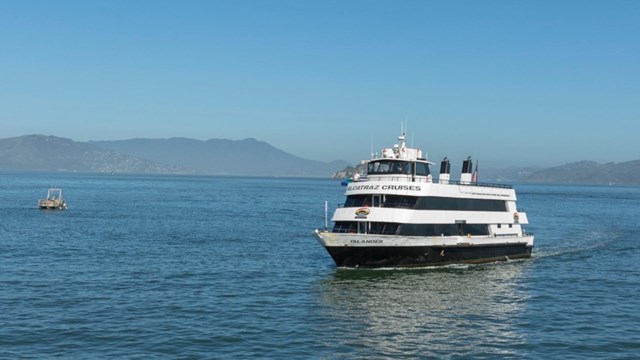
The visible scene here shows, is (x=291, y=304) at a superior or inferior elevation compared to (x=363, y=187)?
inferior

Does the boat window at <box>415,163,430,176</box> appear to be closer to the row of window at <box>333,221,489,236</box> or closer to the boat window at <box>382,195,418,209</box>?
the boat window at <box>382,195,418,209</box>

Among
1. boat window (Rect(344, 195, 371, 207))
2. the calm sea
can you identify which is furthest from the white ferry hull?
boat window (Rect(344, 195, 371, 207))

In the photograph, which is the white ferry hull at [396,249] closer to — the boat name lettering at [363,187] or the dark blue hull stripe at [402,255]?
the dark blue hull stripe at [402,255]

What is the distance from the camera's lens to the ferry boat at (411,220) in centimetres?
3978

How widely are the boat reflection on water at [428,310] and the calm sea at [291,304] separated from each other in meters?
0.09

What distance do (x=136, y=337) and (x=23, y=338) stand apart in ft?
14.0

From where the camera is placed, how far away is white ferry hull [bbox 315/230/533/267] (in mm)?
39281

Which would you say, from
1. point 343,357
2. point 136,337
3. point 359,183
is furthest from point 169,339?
point 359,183

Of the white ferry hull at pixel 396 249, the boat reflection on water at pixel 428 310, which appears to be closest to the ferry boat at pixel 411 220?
the white ferry hull at pixel 396 249

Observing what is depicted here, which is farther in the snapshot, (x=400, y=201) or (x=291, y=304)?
(x=400, y=201)

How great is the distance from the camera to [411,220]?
40594 mm

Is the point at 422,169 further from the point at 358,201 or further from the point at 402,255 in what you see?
the point at 402,255

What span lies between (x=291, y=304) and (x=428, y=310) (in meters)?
6.66

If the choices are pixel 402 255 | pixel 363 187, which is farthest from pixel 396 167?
pixel 402 255
